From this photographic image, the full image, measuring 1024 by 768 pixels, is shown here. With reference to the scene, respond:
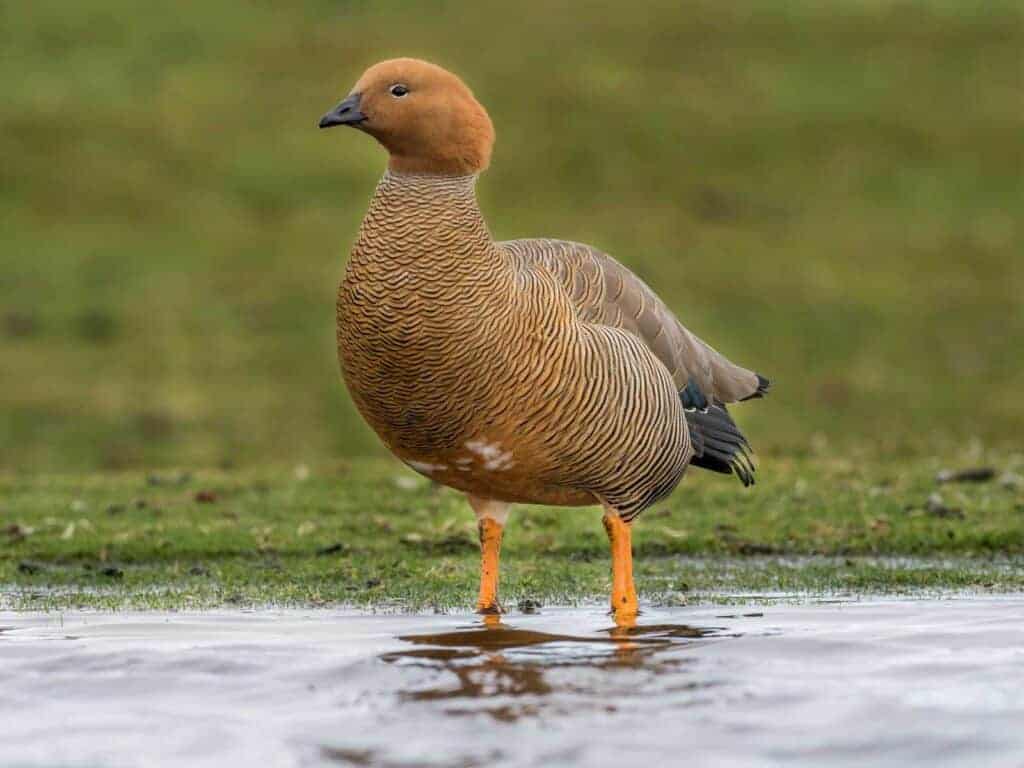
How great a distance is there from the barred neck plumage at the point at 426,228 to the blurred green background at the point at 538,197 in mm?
8215

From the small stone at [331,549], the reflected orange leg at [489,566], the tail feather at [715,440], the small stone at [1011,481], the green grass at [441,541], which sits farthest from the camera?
the small stone at [1011,481]

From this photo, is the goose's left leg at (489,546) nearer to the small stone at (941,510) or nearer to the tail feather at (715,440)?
the tail feather at (715,440)

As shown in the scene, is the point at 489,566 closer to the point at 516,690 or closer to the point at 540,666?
the point at 540,666

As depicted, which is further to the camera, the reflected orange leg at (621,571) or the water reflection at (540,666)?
the reflected orange leg at (621,571)

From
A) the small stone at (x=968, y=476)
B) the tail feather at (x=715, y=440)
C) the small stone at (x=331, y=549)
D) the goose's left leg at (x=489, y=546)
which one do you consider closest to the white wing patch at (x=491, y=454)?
the goose's left leg at (x=489, y=546)

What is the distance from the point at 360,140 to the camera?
2816cm

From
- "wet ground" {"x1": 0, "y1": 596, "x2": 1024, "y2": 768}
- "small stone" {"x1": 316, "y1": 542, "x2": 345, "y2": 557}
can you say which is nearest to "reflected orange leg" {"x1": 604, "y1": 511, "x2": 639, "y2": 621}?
"wet ground" {"x1": 0, "y1": 596, "x2": 1024, "y2": 768}

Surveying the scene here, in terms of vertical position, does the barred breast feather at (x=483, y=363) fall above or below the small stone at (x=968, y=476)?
above

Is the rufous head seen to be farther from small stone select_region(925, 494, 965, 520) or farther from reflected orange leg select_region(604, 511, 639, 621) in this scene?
small stone select_region(925, 494, 965, 520)

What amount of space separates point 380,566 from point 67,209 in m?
15.6

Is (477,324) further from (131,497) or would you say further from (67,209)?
(67,209)

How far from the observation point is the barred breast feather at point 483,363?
8453mm

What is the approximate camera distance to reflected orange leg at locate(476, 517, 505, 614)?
9.38 meters

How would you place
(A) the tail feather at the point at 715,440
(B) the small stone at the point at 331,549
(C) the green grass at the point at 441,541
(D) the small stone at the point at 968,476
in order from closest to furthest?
(A) the tail feather at the point at 715,440 < (C) the green grass at the point at 441,541 < (B) the small stone at the point at 331,549 < (D) the small stone at the point at 968,476
